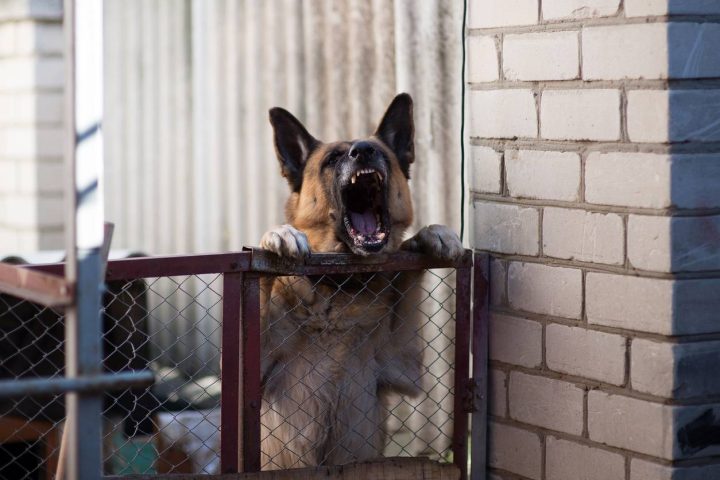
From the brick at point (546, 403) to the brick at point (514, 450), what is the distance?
58 millimetres

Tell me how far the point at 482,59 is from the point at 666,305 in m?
1.11

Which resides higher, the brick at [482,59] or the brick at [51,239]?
the brick at [482,59]

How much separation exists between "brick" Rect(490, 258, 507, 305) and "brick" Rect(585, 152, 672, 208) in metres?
0.47

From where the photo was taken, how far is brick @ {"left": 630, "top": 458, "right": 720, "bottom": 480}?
304 cm

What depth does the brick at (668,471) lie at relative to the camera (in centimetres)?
304

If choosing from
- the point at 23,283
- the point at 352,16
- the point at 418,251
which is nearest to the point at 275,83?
the point at 352,16

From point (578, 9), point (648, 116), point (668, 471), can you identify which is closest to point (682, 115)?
point (648, 116)

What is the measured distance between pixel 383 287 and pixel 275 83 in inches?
76.6

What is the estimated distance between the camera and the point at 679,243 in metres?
2.99

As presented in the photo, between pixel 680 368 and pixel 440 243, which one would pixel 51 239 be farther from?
pixel 680 368

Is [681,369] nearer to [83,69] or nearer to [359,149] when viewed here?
[359,149]

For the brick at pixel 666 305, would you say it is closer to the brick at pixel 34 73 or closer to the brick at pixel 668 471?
the brick at pixel 668 471

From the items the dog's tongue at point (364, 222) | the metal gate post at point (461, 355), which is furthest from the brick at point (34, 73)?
the metal gate post at point (461, 355)

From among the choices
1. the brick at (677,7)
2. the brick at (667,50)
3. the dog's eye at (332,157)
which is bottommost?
the dog's eye at (332,157)
